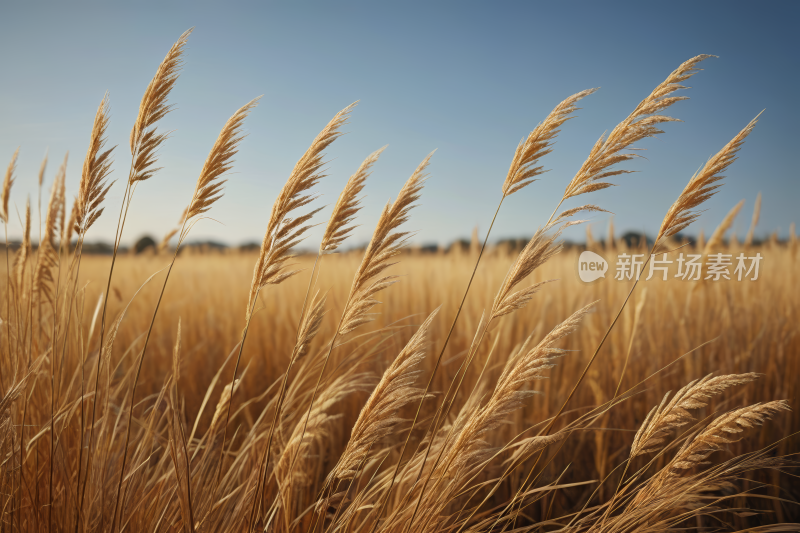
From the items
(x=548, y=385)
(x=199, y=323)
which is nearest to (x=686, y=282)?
(x=548, y=385)

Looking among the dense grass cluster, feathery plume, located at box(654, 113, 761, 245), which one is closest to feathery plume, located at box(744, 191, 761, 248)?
the dense grass cluster

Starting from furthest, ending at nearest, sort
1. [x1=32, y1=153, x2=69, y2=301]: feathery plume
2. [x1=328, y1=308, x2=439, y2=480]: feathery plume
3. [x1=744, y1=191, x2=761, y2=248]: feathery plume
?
[x1=744, y1=191, x2=761, y2=248]: feathery plume
[x1=32, y1=153, x2=69, y2=301]: feathery plume
[x1=328, y1=308, x2=439, y2=480]: feathery plume

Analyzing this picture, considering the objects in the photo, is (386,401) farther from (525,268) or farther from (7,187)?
(7,187)

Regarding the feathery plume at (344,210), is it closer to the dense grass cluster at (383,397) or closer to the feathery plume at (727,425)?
the dense grass cluster at (383,397)

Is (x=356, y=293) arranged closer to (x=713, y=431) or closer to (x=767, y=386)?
(x=713, y=431)

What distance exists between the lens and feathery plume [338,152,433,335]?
86cm

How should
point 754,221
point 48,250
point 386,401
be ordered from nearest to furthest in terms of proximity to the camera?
point 386,401, point 48,250, point 754,221

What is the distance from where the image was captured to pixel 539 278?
330 cm

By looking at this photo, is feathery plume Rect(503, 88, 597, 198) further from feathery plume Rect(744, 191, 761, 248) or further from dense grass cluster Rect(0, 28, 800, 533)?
feathery plume Rect(744, 191, 761, 248)

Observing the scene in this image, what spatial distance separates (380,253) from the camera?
866 mm

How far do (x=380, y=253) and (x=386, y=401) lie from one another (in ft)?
0.90

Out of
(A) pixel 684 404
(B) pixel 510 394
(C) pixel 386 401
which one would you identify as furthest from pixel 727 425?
(C) pixel 386 401

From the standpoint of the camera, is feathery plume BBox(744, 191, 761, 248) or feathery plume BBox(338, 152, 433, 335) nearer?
feathery plume BBox(338, 152, 433, 335)

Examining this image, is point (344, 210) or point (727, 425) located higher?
point (344, 210)
